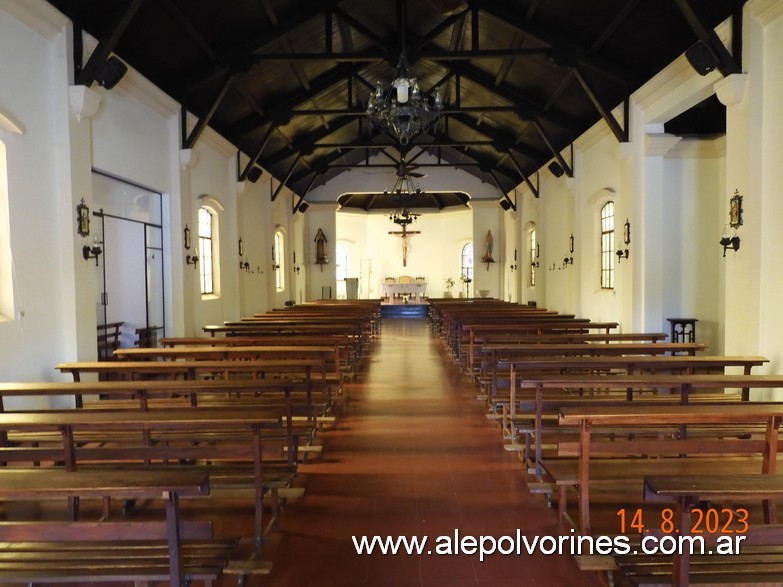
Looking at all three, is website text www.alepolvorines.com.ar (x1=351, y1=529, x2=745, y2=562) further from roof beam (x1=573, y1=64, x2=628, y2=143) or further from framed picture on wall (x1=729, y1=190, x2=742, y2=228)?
roof beam (x1=573, y1=64, x2=628, y2=143)

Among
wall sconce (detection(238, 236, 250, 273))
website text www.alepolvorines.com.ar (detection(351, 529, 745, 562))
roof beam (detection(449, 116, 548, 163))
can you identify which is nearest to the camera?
website text www.alepolvorines.com.ar (detection(351, 529, 745, 562))

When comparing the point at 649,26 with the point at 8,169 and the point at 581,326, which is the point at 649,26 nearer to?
the point at 581,326

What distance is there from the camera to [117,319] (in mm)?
8352

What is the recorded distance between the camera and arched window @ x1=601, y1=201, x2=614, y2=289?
10969 millimetres

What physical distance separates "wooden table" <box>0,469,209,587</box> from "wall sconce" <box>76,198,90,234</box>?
179 inches

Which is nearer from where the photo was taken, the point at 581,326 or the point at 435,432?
the point at 435,432

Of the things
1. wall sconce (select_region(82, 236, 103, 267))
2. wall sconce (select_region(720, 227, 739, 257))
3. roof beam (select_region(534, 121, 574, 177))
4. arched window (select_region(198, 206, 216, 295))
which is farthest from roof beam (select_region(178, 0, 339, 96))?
wall sconce (select_region(720, 227, 739, 257))

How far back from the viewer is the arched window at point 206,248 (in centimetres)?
1077

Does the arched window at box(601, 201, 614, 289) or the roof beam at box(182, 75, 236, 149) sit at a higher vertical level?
the roof beam at box(182, 75, 236, 149)

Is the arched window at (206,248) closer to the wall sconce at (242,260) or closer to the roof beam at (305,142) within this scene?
the wall sconce at (242,260)

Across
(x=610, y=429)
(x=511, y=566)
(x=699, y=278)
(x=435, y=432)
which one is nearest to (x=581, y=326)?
(x=699, y=278)

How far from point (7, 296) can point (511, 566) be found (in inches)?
192

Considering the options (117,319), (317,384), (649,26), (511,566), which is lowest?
(511,566)

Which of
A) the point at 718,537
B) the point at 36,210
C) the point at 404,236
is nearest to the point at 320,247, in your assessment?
the point at 404,236
